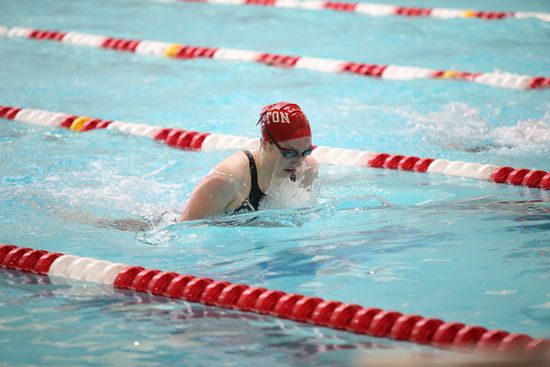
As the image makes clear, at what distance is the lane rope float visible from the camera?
5.76 metres

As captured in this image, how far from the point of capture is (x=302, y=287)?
4125 mm

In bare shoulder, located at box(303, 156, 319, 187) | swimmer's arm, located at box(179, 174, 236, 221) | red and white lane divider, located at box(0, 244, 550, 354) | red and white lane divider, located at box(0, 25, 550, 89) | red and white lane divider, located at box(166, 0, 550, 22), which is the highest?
red and white lane divider, located at box(166, 0, 550, 22)

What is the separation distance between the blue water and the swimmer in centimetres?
12

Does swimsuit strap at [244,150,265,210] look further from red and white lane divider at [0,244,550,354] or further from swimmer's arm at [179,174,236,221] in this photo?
red and white lane divider at [0,244,550,354]

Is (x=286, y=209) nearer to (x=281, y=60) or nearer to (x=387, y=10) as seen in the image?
(x=281, y=60)

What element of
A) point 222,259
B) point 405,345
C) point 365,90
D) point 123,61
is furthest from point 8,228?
point 123,61

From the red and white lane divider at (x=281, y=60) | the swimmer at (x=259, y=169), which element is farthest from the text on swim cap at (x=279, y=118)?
the red and white lane divider at (x=281, y=60)

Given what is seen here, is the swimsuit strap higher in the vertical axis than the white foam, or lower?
lower

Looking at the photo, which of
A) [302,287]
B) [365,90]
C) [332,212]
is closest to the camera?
[302,287]

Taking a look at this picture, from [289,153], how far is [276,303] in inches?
38.3

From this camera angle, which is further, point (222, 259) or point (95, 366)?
point (222, 259)

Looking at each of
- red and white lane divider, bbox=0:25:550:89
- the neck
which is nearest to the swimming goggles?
the neck

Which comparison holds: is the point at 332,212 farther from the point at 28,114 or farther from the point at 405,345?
the point at 28,114

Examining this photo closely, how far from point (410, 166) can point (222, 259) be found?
6.37 ft
